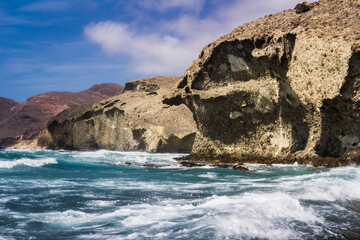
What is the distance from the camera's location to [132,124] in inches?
2019

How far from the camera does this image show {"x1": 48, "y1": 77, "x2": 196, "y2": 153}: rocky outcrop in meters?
45.0

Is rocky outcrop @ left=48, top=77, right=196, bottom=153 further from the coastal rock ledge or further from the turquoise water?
the turquoise water

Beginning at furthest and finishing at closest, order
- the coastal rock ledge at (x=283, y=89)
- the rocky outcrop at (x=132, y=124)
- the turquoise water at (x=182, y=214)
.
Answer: the rocky outcrop at (x=132, y=124)
the coastal rock ledge at (x=283, y=89)
the turquoise water at (x=182, y=214)

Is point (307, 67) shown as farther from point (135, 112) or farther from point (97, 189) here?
point (135, 112)

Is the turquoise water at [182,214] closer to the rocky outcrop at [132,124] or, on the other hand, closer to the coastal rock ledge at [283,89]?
the coastal rock ledge at [283,89]

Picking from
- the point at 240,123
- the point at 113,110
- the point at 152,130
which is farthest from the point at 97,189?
the point at 113,110

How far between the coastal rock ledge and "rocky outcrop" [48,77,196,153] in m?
12.4

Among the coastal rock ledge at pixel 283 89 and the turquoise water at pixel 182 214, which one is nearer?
the turquoise water at pixel 182 214

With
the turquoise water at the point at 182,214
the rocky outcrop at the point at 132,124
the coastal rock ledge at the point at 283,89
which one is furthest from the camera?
the rocky outcrop at the point at 132,124

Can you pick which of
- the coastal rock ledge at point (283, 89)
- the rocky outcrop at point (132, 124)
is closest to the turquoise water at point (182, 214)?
the coastal rock ledge at point (283, 89)

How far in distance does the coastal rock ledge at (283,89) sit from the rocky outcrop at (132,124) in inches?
487

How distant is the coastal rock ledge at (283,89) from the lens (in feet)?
62.8

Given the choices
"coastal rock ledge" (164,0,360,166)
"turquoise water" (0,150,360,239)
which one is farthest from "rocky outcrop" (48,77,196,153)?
"turquoise water" (0,150,360,239)

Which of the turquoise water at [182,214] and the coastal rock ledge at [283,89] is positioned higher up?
the coastal rock ledge at [283,89]
